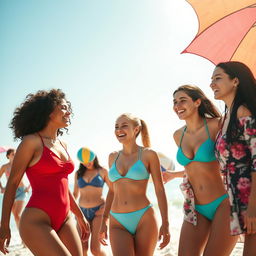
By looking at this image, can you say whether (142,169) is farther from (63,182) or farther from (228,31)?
(228,31)

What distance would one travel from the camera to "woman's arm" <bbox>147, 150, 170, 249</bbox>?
3.91 m

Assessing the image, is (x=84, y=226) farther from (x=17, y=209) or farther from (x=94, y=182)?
(x=17, y=209)

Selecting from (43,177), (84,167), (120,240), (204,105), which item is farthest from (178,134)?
(84,167)

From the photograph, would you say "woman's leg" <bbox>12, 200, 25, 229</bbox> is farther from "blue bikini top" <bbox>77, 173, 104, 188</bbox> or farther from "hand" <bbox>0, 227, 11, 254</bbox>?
"hand" <bbox>0, 227, 11, 254</bbox>

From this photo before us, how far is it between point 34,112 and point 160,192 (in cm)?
195

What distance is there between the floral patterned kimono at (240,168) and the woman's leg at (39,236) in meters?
1.69

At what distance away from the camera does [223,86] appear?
327 cm

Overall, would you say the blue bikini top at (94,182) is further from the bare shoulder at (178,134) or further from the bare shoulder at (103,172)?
the bare shoulder at (178,134)

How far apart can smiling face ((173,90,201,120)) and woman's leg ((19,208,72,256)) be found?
6.89 ft

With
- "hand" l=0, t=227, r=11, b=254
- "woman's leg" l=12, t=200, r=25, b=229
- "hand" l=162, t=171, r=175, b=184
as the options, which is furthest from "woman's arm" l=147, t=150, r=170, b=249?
"woman's leg" l=12, t=200, r=25, b=229

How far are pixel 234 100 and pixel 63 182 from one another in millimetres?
Result: 2115

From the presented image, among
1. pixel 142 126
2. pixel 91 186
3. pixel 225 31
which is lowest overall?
pixel 91 186

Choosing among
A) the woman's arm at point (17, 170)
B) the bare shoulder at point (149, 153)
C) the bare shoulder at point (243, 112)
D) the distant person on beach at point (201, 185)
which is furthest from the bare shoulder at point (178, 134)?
the woman's arm at point (17, 170)

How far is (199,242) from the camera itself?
11.5ft
